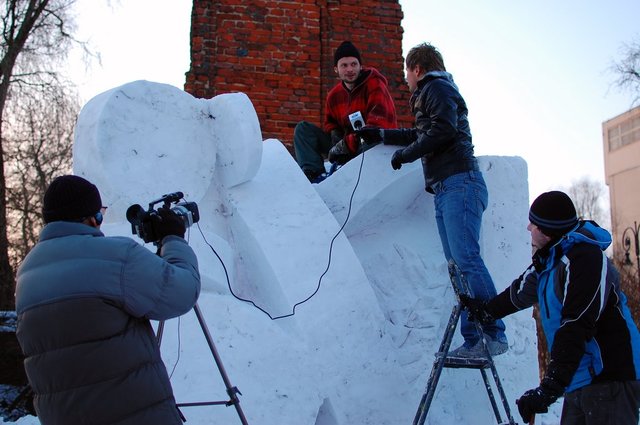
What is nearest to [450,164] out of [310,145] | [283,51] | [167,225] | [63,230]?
[310,145]

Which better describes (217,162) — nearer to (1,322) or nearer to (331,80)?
(1,322)

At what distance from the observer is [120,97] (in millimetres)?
4121

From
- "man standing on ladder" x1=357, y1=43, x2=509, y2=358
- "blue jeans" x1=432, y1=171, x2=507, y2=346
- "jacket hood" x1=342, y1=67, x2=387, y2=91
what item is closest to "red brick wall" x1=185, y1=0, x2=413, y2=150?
"jacket hood" x1=342, y1=67, x2=387, y2=91

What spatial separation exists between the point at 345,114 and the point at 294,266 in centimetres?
170

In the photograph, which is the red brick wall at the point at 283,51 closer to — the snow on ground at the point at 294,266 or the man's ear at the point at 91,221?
the snow on ground at the point at 294,266

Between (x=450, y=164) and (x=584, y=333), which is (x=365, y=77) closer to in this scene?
(x=450, y=164)

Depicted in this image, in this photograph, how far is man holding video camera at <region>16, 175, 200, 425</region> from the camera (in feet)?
7.41

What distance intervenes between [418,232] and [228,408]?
204cm

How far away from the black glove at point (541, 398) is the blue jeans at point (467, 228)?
3.41 ft

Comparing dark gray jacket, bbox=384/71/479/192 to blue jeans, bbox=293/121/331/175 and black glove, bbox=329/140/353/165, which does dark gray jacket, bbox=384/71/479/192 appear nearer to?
black glove, bbox=329/140/353/165

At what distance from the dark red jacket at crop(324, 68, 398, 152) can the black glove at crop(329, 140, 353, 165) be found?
0.06m

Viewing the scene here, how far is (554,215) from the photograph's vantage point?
9.47 feet

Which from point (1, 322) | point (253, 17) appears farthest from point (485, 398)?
point (253, 17)

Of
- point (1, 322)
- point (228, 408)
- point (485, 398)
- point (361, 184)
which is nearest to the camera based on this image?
point (228, 408)
